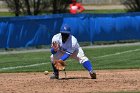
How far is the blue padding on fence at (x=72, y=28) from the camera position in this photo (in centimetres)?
2667

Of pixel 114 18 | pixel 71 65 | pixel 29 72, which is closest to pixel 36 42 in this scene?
pixel 114 18

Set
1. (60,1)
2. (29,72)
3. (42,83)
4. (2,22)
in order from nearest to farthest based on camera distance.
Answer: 1. (42,83)
2. (29,72)
3. (2,22)
4. (60,1)

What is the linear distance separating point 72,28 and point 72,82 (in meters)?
15.9

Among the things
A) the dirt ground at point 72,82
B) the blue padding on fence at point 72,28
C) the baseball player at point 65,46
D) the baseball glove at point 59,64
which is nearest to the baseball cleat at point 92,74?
the baseball player at point 65,46

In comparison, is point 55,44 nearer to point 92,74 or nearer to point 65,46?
point 65,46

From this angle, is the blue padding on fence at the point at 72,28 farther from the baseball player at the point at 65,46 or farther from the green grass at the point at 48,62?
the baseball player at the point at 65,46

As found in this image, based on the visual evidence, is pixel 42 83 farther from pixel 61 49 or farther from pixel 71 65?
pixel 71 65

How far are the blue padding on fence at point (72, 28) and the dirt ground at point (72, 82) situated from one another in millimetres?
10580

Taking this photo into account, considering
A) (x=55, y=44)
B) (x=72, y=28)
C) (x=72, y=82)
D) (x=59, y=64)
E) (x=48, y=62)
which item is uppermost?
(x=55, y=44)

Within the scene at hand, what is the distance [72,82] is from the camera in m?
13.4

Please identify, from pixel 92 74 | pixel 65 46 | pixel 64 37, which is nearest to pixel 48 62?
pixel 92 74

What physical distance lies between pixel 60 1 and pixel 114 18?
11.5m

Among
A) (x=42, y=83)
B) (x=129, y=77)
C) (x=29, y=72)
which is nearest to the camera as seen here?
(x=42, y=83)

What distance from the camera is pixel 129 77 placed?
1454cm
